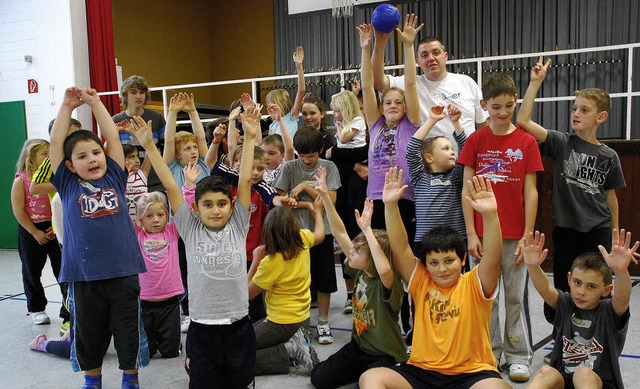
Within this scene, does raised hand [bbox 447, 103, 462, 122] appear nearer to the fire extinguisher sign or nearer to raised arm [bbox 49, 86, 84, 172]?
raised arm [bbox 49, 86, 84, 172]

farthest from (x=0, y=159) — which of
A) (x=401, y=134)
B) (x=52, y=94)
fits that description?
(x=401, y=134)

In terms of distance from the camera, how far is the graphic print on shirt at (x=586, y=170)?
9.28ft

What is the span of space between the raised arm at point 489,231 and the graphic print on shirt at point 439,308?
0.17 meters

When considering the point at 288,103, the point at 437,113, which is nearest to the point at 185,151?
the point at 288,103

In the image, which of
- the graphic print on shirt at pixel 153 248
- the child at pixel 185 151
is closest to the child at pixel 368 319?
the graphic print on shirt at pixel 153 248

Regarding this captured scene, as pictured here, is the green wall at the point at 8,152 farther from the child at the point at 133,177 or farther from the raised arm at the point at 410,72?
the raised arm at the point at 410,72

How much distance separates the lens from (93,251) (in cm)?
258

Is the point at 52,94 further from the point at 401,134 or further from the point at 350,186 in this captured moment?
the point at 401,134

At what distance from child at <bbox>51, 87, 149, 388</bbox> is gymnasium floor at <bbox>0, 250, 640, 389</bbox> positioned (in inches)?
12.5

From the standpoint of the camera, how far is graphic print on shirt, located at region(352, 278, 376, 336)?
264 centimetres

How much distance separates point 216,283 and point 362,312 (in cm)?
72

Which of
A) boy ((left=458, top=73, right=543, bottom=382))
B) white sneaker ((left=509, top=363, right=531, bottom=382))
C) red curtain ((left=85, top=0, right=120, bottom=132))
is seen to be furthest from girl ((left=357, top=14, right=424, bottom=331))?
red curtain ((left=85, top=0, right=120, bottom=132))

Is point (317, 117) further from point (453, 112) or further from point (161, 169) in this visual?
point (161, 169)

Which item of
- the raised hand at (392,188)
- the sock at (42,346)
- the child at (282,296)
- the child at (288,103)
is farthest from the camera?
the child at (288,103)
